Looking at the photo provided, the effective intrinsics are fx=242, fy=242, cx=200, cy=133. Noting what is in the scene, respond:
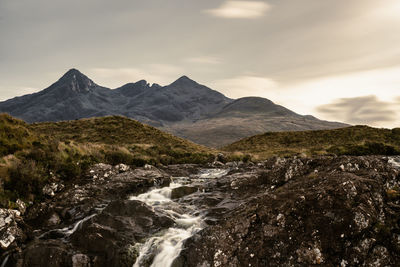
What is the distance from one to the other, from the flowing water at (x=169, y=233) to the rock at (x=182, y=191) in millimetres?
391

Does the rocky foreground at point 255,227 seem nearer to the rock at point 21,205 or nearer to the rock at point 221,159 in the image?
the rock at point 21,205

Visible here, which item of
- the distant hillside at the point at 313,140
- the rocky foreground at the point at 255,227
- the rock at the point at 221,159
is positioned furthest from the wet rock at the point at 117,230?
the distant hillside at the point at 313,140

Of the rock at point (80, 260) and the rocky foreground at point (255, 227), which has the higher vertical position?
the rocky foreground at point (255, 227)

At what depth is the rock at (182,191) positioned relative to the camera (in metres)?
15.9

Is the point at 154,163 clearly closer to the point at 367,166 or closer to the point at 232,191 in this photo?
the point at 232,191

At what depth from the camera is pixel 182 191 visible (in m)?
16.3

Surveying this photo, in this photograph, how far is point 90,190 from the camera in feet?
50.5

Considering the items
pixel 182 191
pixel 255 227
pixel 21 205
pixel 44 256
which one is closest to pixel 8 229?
pixel 44 256

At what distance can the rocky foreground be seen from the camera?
7.54 m

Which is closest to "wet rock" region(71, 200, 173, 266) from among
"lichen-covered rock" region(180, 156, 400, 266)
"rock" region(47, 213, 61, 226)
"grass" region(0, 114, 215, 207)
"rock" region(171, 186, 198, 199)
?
"rock" region(47, 213, 61, 226)

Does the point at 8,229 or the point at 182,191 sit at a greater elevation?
the point at 182,191

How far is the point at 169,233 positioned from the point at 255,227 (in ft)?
12.9

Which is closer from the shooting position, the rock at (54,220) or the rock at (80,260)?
the rock at (80,260)

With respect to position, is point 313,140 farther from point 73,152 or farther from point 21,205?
point 21,205
